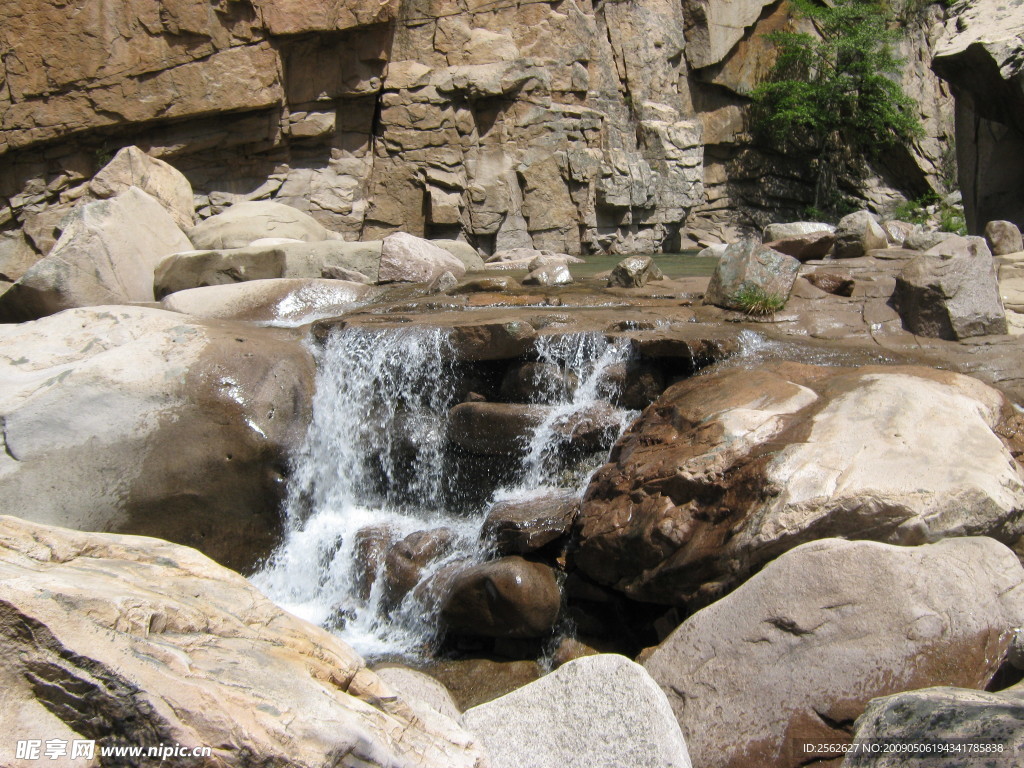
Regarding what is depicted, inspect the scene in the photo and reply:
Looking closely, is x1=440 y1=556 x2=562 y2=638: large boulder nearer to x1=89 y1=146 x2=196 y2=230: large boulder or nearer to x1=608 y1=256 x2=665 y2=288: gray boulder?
x1=608 y1=256 x2=665 y2=288: gray boulder

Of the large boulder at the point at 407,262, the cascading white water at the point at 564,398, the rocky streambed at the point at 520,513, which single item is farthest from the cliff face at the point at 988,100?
the large boulder at the point at 407,262

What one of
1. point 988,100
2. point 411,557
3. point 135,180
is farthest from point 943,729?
point 135,180

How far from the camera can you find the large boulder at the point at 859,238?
799 cm

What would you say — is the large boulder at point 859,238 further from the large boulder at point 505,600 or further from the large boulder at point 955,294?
the large boulder at point 505,600

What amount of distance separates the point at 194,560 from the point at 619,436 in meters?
3.11

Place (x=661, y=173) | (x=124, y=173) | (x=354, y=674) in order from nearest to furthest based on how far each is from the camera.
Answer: (x=354, y=674), (x=124, y=173), (x=661, y=173)

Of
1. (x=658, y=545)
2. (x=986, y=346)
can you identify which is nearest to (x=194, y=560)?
(x=658, y=545)

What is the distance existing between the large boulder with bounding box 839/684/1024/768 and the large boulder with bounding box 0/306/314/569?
3.93 m

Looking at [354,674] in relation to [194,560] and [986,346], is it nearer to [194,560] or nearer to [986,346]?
[194,560]

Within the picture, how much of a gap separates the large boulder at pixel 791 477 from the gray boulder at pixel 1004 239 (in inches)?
137

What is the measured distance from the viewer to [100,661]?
69.3 inches

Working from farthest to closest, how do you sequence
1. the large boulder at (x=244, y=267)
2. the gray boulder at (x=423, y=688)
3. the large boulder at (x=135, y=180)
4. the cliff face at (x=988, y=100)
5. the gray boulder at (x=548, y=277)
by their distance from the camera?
the large boulder at (x=135, y=180)
the gray boulder at (x=548, y=277)
the large boulder at (x=244, y=267)
the cliff face at (x=988, y=100)
the gray boulder at (x=423, y=688)

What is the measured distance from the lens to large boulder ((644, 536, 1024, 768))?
9.90 feet

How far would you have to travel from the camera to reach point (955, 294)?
5.83 meters
